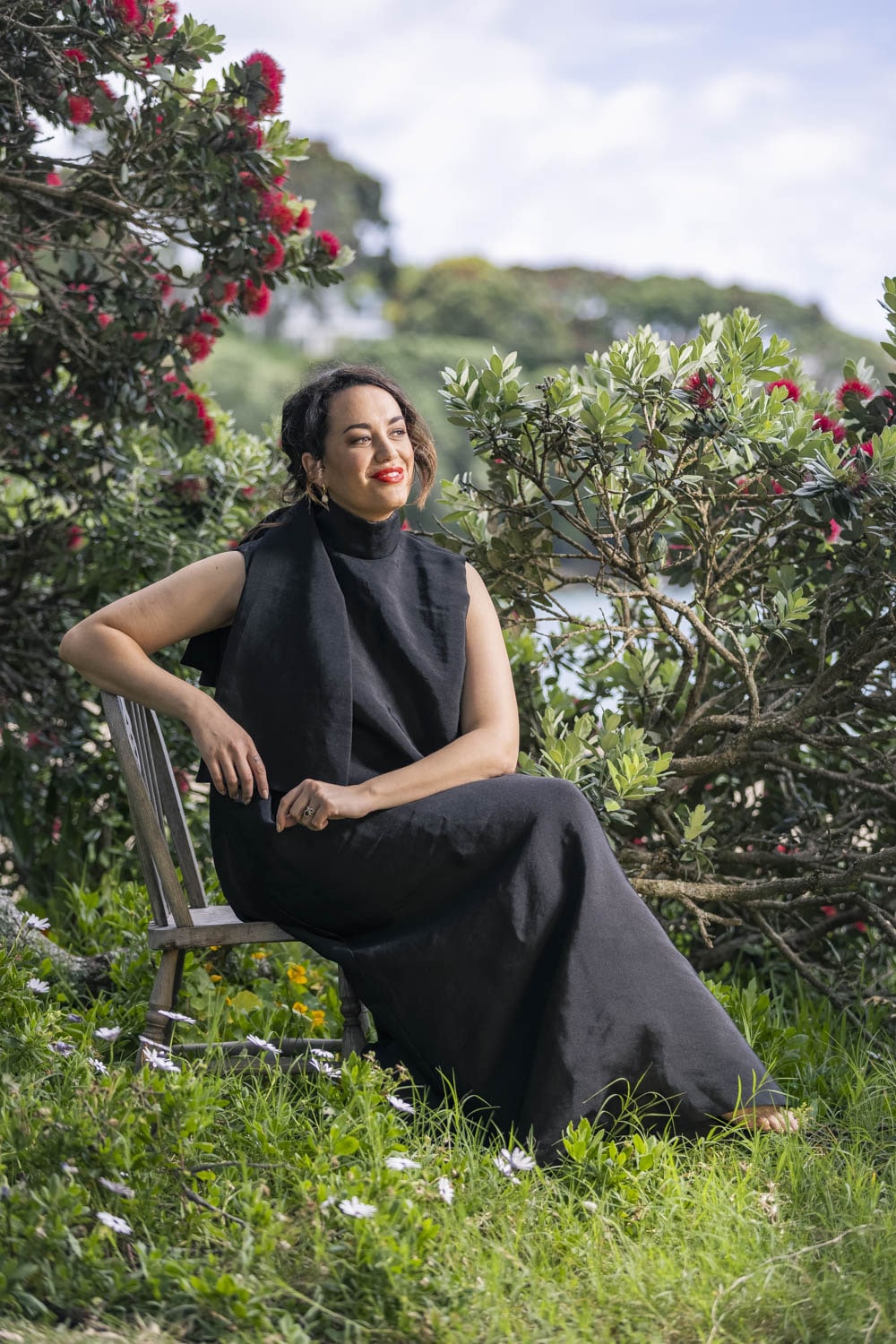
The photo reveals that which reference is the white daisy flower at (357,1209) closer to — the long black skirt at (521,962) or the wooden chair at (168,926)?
the long black skirt at (521,962)

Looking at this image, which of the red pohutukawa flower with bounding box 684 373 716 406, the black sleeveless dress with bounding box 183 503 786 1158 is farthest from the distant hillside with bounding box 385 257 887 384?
the black sleeveless dress with bounding box 183 503 786 1158

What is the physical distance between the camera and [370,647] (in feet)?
9.39

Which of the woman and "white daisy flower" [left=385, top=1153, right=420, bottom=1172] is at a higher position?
the woman

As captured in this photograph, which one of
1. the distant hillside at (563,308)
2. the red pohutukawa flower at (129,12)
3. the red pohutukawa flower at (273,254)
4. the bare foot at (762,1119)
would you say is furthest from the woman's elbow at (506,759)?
the distant hillside at (563,308)

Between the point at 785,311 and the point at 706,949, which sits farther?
the point at 785,311

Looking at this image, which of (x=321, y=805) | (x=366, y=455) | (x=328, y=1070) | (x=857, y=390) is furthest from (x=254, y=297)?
(x=328, y=1070)

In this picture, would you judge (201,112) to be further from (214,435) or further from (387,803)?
(387,803)

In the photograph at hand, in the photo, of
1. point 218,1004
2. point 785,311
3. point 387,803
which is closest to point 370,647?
point 387,803

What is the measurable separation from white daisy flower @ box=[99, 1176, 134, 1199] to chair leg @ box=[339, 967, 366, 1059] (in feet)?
2.57

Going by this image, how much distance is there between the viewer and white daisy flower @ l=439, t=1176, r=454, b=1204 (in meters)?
2.06

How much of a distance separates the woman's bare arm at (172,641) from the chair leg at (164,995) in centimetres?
42

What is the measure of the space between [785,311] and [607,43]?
59.8 ft

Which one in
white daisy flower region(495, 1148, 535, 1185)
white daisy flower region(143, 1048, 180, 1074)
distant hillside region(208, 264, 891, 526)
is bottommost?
white daisy flower region(495, 1148, 535, 1185)

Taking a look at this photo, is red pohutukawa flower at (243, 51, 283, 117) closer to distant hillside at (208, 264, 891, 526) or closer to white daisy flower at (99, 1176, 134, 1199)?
white daisy flower at (99, 1176, 134, 1199)
